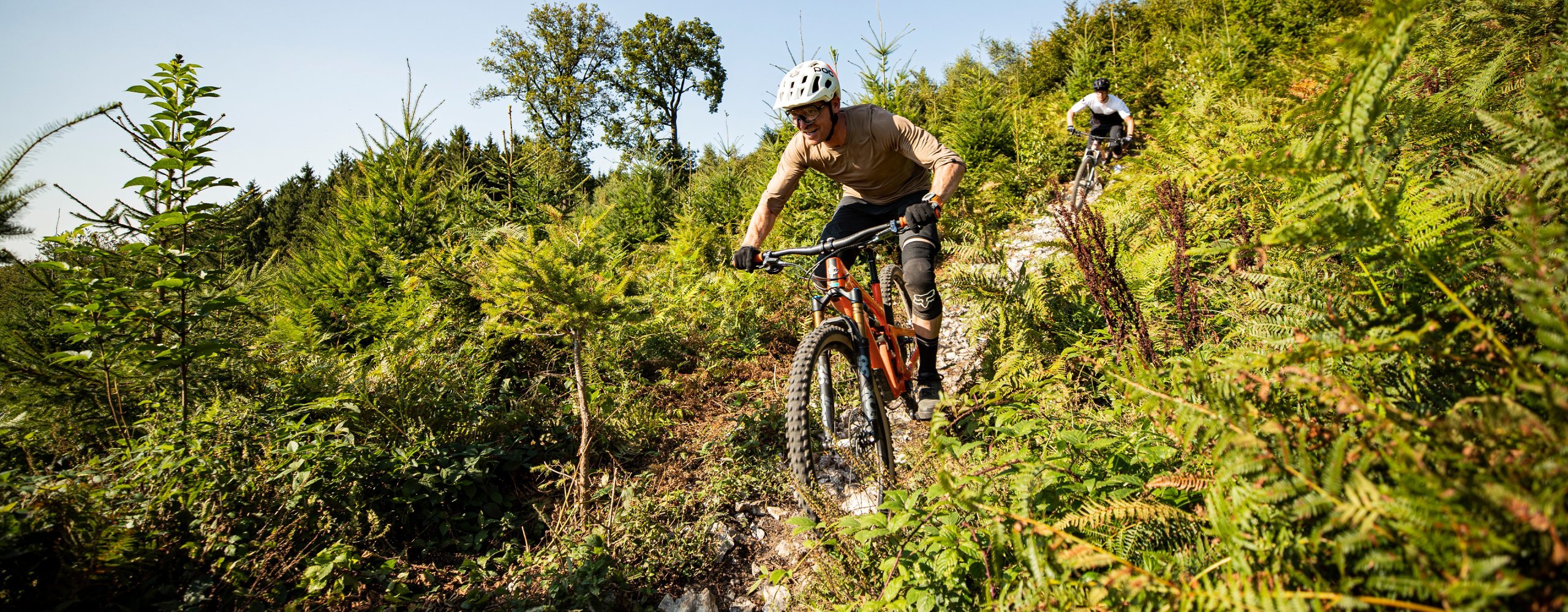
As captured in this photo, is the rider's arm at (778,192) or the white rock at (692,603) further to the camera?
the rider's arm at (778,192)

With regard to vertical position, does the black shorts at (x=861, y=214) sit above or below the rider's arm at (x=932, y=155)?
below

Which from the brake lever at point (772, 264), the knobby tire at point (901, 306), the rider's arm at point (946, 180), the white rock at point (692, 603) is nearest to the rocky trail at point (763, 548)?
the white rock at point (692, 603)

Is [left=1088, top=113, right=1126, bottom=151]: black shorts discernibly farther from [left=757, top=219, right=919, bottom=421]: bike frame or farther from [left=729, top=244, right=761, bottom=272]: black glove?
[left=729, top=244, right=761, bottom=272]: black glove

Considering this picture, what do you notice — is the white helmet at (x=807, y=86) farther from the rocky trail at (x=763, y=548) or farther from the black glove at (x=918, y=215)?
the rocky trail at (x=763, y=548)

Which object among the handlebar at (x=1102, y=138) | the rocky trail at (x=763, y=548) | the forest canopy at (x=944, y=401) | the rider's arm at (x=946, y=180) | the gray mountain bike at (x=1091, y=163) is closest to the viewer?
the forest canopy at (x=944, y=401)

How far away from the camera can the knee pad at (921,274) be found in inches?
144

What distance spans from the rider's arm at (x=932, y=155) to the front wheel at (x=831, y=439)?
1.12 meters

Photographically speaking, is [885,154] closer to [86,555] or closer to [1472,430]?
[1472,430]

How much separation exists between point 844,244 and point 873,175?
1053 millimetres

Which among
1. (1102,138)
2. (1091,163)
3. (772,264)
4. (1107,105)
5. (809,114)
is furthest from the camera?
(1091,163)

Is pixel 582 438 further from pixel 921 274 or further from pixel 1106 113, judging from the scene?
pixel 1106 113

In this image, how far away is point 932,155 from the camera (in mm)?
3811

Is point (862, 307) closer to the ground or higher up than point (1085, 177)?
closer to the ground

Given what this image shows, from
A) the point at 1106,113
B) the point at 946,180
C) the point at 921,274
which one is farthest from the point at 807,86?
the point at 1106,113
